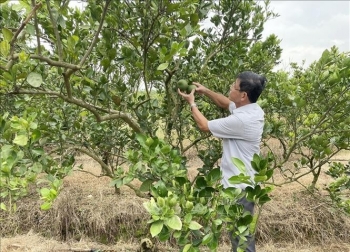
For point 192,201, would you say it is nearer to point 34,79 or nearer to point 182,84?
point 34,79

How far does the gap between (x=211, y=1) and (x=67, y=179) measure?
471 cm

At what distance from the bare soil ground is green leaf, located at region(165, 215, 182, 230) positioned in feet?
11.0

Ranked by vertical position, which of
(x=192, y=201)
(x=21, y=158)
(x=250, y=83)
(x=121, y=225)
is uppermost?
(x=250, y=83)

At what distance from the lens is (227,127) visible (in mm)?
2455

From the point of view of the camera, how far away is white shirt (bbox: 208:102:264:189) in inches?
96.5

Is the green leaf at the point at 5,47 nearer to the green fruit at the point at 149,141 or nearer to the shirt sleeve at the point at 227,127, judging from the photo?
the green fruit at the point at 149,141

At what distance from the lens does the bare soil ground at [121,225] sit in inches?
187

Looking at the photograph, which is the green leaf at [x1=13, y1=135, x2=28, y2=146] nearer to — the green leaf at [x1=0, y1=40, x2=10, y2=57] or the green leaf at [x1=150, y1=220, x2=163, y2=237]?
the green leaf at [x1=0, y1=40, x2=10, y2=57]

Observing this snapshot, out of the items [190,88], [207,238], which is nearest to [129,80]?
[190,88]

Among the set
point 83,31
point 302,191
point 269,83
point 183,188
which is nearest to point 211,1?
point 83,31

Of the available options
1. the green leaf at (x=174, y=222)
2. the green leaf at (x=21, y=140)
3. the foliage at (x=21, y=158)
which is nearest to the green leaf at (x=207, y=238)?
the green leaf at (x=174, y=222)

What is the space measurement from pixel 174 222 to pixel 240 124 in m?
1.25

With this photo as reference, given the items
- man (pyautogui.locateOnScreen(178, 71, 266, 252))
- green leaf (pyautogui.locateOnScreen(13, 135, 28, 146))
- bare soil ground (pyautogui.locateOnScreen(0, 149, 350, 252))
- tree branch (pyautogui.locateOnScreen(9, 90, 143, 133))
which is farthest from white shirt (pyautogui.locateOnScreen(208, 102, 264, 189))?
bare soil ground (pyautogui.locateOnScreen(0, 149, 350, 252))

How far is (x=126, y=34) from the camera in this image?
2.44 metres
